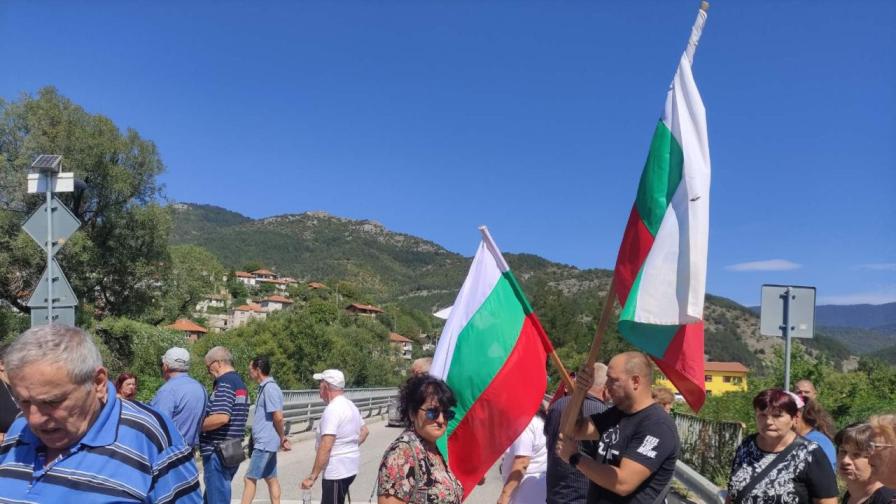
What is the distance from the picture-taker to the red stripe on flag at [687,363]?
4.52 m

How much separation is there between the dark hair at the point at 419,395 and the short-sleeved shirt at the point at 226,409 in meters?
3.68

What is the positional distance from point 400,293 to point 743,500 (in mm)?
194862

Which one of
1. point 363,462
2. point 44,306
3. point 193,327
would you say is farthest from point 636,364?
point 193,327

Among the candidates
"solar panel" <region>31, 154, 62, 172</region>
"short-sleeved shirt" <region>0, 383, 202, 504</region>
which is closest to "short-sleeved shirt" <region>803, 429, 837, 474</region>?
"short-sleeved shirt" <region>0, 383, 202, 504</region>

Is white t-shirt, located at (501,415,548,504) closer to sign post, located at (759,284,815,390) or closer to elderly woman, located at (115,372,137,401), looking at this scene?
elderly woman, located at (115,372,137,401)

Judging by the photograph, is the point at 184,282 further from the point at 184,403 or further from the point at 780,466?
the point at 780,466

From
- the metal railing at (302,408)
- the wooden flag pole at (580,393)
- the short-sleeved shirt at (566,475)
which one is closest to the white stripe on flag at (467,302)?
the short-sleeved shirt at (566,475)

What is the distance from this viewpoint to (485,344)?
16.8 ft

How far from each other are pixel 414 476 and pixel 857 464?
2.35 metres

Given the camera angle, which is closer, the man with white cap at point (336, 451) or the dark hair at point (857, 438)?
the dark hair at point (857, 438)

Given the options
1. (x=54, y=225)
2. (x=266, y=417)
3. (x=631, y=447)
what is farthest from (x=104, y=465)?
(x=54, y=225)

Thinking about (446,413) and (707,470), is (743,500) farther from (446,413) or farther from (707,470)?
(707,470)

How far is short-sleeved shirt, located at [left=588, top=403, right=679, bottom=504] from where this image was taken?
13.4 feet

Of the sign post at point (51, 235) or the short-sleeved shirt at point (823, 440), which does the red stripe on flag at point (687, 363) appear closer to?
the short-sleeved shirt at point (823, 440)
